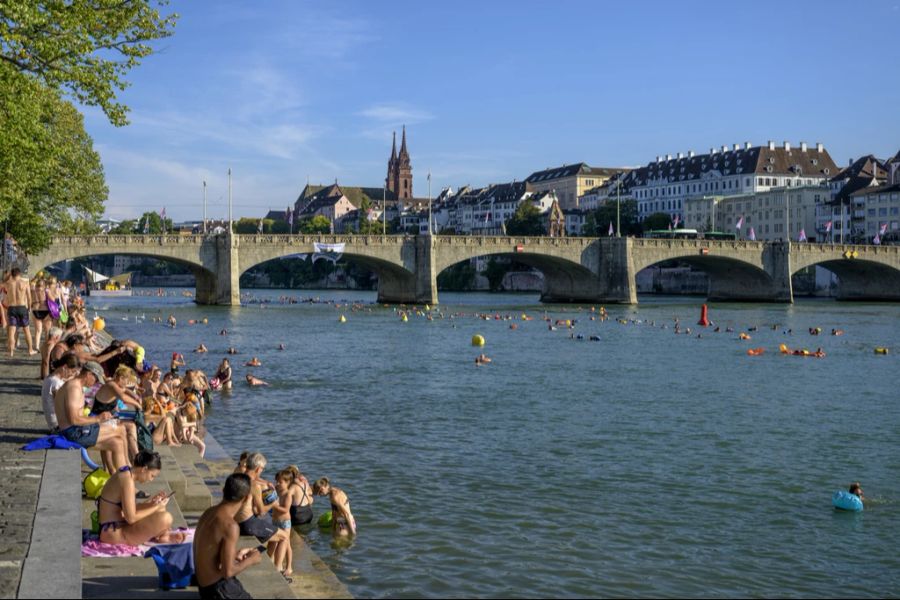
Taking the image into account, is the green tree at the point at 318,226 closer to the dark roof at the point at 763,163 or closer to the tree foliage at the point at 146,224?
the tree foliage at the point at 146,224

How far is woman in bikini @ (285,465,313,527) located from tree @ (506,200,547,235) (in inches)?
5518

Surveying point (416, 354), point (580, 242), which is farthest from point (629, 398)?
point (580, 242)

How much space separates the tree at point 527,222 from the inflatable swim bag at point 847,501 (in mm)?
137846

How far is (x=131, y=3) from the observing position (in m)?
21.1

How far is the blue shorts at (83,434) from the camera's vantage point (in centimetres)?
1316

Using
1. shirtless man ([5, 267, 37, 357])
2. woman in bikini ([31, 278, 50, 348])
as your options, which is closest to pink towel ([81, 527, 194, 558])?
shirtless man ([5, 267, 37, 357])

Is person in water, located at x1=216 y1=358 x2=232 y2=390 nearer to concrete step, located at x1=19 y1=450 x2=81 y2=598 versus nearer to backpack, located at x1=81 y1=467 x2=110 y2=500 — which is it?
concrete step, located at x1=19 y1=450 x2=81 y2=598

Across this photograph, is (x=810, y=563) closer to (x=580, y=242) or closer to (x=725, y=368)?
(x=725, y=368)

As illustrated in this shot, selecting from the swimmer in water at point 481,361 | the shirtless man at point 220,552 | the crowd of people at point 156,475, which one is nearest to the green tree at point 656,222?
the swimmer in water at point 481,361

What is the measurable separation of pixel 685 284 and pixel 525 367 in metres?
98.2

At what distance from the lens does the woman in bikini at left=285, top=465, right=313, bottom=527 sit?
1383 centimetres

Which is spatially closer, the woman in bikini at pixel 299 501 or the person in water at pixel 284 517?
the person in water at pixel 284 517

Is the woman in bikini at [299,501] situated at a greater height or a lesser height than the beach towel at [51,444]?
lesser

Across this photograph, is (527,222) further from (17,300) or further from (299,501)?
(299,501)
